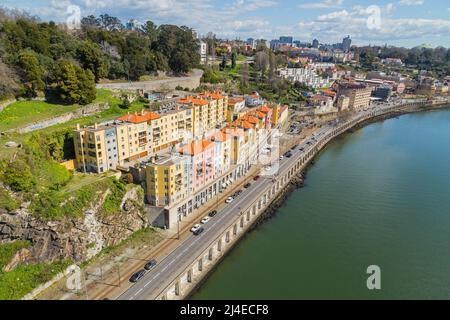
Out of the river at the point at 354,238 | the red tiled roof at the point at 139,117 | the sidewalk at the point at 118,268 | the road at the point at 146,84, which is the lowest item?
the river at the point at 354,238

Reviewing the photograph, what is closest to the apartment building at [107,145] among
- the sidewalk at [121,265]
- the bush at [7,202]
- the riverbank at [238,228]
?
the bush at [7,202]

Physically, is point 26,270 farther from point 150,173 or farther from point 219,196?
point 219,196

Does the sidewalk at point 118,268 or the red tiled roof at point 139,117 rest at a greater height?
the red tiled roof at point 139,117

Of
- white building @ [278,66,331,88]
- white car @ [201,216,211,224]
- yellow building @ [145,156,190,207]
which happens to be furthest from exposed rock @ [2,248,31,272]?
white building @ [278,66,331,88]

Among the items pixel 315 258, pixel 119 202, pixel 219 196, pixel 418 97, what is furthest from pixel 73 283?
pixel 418 97

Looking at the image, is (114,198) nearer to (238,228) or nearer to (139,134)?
(139,134)

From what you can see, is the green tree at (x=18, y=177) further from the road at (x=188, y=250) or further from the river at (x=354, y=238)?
the river at (x=354, y=238)

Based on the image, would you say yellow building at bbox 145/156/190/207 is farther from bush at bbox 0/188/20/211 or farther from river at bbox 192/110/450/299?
bush at bbox 0/188/20/211
